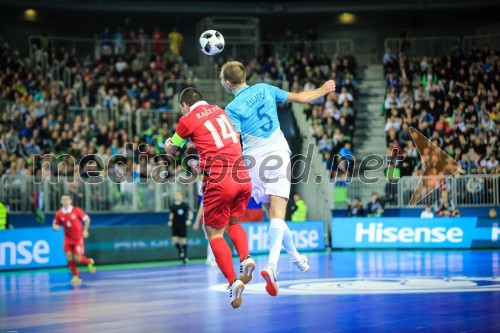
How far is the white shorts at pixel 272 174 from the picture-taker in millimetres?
11609

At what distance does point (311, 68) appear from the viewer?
3938 centimetres

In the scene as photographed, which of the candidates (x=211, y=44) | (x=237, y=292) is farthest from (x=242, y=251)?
(x=211, y=44)

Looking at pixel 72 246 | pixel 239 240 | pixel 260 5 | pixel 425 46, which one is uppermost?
pixel 260 5

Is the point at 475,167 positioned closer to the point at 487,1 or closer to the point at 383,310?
the point at 487,1

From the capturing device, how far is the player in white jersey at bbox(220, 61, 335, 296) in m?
11.5

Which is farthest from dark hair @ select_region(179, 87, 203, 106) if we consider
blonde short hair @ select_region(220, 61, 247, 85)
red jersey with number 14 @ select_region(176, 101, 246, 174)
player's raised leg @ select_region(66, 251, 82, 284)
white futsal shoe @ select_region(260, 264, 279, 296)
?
player's raised leg @ select_region(66, 251, 82, 284)

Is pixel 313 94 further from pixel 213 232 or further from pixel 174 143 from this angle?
pixel 213 232

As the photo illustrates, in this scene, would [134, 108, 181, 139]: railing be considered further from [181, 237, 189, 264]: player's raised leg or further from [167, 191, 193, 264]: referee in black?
[181, 237, 189, 264]: player's raised leg

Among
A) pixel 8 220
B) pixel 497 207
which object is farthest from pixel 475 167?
pixel 8 220

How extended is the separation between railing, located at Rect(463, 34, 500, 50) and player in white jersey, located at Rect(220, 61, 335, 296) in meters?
31.7

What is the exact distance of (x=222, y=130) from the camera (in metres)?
10.9

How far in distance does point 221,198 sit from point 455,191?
73.7 feet

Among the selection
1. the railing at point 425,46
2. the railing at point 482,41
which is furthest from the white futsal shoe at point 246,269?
the railing at point 482,41

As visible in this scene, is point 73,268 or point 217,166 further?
point 73,268
